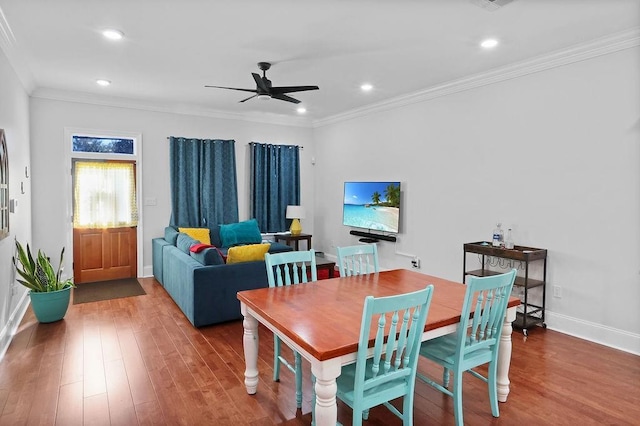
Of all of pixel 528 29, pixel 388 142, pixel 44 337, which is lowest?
pixel 44 337

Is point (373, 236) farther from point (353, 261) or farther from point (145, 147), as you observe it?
point (145, 147)

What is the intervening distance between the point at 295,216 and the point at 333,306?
4832 millimetres

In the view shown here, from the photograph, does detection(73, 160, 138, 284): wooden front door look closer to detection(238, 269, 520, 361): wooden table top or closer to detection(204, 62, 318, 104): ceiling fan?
detection(204, 62, 318, 104): ceiling fan

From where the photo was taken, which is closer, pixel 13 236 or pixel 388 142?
pixel 13 236

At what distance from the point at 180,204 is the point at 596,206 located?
5517mm

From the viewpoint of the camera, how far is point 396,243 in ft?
19.1

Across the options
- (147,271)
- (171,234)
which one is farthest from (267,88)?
(147,271)

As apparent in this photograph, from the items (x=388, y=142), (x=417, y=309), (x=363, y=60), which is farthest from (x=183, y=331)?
(x=388, y=142)

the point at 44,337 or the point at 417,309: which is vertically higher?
the point at 417,309

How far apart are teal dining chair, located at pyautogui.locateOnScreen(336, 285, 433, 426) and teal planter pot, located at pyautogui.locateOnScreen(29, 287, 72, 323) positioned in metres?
3.46

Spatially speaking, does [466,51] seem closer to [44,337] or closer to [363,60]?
[363,60]

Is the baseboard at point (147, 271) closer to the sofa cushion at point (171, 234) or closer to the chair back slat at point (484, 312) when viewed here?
the sofa cushion at point (171, 234)

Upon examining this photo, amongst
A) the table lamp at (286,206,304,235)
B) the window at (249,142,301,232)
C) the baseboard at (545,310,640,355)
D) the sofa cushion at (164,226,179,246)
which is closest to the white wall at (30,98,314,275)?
the window at (249,142,301,232)

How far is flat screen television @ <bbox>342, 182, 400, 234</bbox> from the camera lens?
571 centimetres
